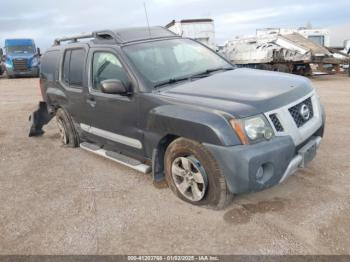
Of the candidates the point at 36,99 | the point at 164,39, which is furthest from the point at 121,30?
the point at 36,99

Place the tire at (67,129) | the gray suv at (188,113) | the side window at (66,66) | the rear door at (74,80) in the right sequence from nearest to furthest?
the gray suv at (188,113) < the rear door at (74,80) < the side window at (66,66) < the tire at (67,129)

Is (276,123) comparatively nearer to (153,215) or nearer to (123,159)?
(153,215)

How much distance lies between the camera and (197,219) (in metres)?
3.44

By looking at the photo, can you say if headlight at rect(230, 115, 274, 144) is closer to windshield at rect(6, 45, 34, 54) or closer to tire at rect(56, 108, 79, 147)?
tire at rect(56, 108, 79, 147)

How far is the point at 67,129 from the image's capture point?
19.4ft

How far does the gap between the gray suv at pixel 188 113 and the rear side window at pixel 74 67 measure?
16 millimetres

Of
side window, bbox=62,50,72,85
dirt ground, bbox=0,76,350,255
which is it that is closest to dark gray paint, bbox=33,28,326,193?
dirt ground, bbox=0,76,350,255

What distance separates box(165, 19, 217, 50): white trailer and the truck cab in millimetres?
10004

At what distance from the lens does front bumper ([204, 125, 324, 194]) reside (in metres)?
3.06

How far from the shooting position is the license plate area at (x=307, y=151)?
3457 millimetres

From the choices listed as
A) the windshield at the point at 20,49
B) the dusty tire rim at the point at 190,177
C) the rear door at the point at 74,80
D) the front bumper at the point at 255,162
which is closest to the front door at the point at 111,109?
the rear door at the point at 74,80

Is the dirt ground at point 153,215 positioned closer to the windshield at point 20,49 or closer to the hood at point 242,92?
the hood at point 242,92

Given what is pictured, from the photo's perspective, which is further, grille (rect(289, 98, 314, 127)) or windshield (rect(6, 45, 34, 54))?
windshield (rect(6, 45, 34, 54))

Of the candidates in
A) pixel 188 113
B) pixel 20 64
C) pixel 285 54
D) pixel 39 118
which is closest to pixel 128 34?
pixel 188 113
